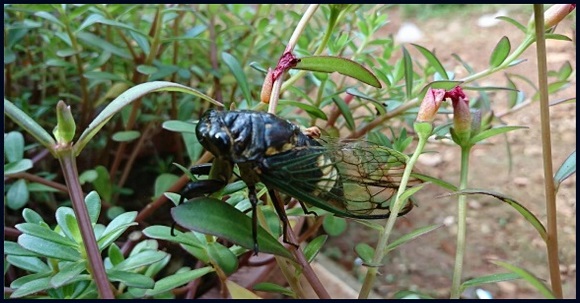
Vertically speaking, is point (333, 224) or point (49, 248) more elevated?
point (333, 224)

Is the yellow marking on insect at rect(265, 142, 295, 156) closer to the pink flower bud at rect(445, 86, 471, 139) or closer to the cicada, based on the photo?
the cicada

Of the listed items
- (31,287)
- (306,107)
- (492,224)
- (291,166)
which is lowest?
(31,287)

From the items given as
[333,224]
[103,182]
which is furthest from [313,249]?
[103,182]

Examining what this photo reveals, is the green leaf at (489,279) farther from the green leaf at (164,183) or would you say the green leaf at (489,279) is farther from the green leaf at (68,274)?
the green leaf at (164,183)

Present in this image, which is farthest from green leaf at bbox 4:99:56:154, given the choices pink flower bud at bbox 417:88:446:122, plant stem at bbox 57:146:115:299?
pink flower bud at bbox 417:88:446:122

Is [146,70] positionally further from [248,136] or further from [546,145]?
[546,145]

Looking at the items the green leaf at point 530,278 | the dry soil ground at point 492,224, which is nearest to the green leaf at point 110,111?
the green leaf at point 530,278

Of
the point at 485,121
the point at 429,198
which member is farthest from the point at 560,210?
the point at 485,121

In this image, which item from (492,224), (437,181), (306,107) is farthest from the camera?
(492,224)
